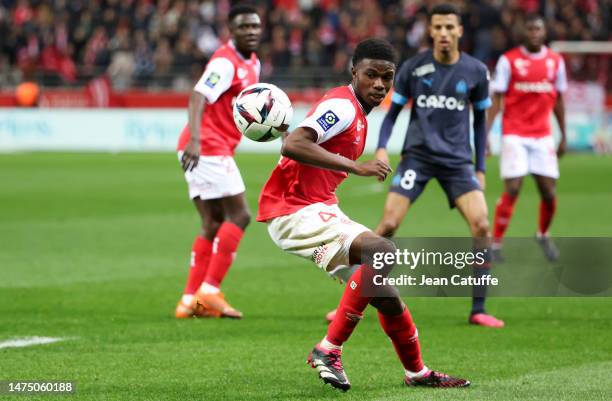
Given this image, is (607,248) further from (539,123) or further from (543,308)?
(539,123)

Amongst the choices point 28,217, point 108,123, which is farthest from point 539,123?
point 108,123

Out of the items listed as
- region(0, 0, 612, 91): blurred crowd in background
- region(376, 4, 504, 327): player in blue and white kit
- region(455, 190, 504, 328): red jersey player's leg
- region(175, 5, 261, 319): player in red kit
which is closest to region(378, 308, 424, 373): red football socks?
region(455, 190, 504, 328): red jersey player's leg

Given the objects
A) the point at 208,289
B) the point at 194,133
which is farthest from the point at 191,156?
the point at 208,289

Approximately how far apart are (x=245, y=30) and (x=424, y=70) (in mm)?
1474

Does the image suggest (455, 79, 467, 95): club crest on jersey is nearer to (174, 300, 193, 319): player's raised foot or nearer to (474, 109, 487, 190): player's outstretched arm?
(474, 109, 487, 190): player's outstretched arm

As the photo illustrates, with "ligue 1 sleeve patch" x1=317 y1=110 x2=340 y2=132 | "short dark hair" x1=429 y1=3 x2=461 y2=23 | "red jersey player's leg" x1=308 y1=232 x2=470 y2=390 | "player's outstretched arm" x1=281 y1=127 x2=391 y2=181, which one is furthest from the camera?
"short dark hair" x1=429 y1=3 x2=461 y2=23

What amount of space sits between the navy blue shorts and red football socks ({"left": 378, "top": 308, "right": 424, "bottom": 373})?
2.73 meters

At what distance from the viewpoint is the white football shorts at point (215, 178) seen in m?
9.47

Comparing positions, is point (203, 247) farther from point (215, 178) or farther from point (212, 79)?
point (212, 79)

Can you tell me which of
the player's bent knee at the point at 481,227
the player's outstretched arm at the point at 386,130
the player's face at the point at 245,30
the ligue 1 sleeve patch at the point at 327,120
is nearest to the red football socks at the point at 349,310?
the ligue 1 sleeve patch at the point at 327,120

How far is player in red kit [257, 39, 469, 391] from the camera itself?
6.30 meters

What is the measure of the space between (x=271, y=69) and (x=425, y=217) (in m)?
15.2

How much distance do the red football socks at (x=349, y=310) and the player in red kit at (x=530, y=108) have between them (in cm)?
599

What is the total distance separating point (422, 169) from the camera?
364 inches
